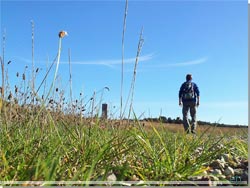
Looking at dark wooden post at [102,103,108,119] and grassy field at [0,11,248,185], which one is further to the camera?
dark wooden post at [102,103,108,119]

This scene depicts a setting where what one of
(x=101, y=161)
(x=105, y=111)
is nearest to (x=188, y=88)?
(x=105, y=111)

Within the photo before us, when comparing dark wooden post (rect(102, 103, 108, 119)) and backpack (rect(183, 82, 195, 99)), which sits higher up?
backpack (rect(183, 82, 195, 99))

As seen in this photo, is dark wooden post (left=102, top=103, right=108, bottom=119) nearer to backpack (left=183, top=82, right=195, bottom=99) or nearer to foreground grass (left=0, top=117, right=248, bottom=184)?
backpack (left=183, top=82, right=195, bottom=99)

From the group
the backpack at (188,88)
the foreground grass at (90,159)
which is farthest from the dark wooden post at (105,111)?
the foreground grass at (90,159)

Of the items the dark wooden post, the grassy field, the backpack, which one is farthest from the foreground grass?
the dark wooden post

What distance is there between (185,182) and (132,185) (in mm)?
238

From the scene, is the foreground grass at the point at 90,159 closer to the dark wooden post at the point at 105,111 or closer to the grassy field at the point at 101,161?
the grassy field at the point at 101,161

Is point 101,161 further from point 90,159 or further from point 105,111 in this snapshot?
point 105,111

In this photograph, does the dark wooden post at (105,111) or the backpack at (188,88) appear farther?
the dark wooden post at (105,111)

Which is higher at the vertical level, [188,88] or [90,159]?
[188,88]

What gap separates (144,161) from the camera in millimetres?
1819

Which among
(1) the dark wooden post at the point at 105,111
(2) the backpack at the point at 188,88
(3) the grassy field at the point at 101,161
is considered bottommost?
(3) the grassy field at the point at 101,161

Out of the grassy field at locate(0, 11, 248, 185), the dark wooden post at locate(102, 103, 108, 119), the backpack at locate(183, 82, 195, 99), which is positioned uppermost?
the backpack at locate(183, 82, 195, 99)

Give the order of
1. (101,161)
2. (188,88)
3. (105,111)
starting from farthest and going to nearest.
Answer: (105,111) → (188,88) → (101,161)
